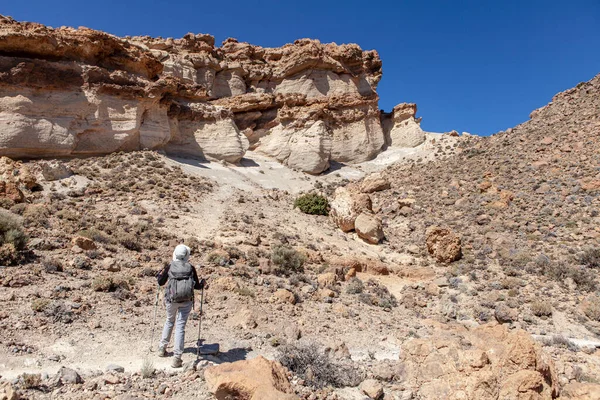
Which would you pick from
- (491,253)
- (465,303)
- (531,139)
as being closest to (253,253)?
(465,303)

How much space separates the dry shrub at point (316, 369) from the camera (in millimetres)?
5088

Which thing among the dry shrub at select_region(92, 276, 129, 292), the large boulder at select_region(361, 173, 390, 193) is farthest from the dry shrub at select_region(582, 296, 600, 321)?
the large boulder at select_region(361, 173, 390, 193)

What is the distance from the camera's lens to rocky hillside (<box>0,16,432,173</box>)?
20.1 metres

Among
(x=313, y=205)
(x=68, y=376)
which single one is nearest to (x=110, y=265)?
(x=68, y=376)

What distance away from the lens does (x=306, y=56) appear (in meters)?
37.4

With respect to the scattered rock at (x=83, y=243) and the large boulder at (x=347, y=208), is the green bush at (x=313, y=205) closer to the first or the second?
the large boulder at (x=347, y=208)

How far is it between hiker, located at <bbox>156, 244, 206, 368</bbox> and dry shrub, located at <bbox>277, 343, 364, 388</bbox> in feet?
5.11

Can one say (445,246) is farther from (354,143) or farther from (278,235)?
(354,143)

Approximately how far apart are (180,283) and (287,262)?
247 inches

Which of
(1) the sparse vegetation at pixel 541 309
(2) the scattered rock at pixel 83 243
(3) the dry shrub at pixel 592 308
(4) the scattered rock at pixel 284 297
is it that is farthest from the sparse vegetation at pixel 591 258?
(2) the scattered rock at pixel 83 243

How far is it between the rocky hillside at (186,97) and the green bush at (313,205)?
915 centimetres

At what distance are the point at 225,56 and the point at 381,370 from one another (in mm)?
39321

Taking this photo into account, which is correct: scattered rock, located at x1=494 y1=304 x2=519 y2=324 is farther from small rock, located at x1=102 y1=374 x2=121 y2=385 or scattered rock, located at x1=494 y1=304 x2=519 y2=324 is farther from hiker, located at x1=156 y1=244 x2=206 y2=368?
small rock, located at x1=102 y1=374 x2=121 y2=385

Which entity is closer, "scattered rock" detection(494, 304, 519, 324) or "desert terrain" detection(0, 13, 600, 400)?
"desert terrain" detection(0, 13, 600, 400)
